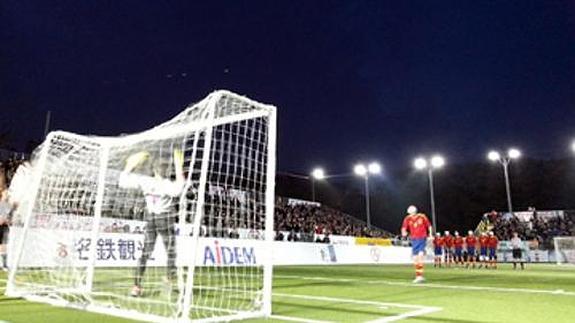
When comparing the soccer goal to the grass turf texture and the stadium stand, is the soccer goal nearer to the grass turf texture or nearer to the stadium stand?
the grass turf texture

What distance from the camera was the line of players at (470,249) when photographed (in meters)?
22.8

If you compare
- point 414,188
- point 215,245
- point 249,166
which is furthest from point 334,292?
point 414,188

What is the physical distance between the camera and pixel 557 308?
6.58 m

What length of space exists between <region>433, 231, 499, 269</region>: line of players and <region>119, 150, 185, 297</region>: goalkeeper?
64.3 feet

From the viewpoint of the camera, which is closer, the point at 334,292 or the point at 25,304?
the point at 25,304

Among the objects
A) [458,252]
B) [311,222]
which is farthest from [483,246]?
[311,222]

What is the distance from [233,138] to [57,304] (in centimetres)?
331

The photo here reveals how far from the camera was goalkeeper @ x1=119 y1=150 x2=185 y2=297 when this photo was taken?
6859mm

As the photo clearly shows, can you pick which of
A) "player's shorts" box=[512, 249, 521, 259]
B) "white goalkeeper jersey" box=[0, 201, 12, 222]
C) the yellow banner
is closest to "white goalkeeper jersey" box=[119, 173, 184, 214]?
"white goalkeeper jersey" box=[0, 201, 12, 222]

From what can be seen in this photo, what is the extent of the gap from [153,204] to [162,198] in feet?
0.53

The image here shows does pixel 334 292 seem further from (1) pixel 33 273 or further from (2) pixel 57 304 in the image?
(1) pixel 33 273

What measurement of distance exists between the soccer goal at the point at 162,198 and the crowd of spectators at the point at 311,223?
16.6 metres

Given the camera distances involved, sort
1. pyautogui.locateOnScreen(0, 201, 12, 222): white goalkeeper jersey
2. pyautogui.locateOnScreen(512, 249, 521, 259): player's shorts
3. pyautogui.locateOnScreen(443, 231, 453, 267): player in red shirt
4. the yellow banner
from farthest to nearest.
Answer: the yellow banner < pyautogui.locateOnScreen(443, 231, 453, 267): player in red shirt < pyautogui.locateOnScreen(512, 249, 521, 259): player's shorts < pyautogui.locateOnScreen(0, 201, 12, 222): white goalkeeper jersey

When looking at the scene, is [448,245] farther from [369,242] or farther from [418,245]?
[418,245]
